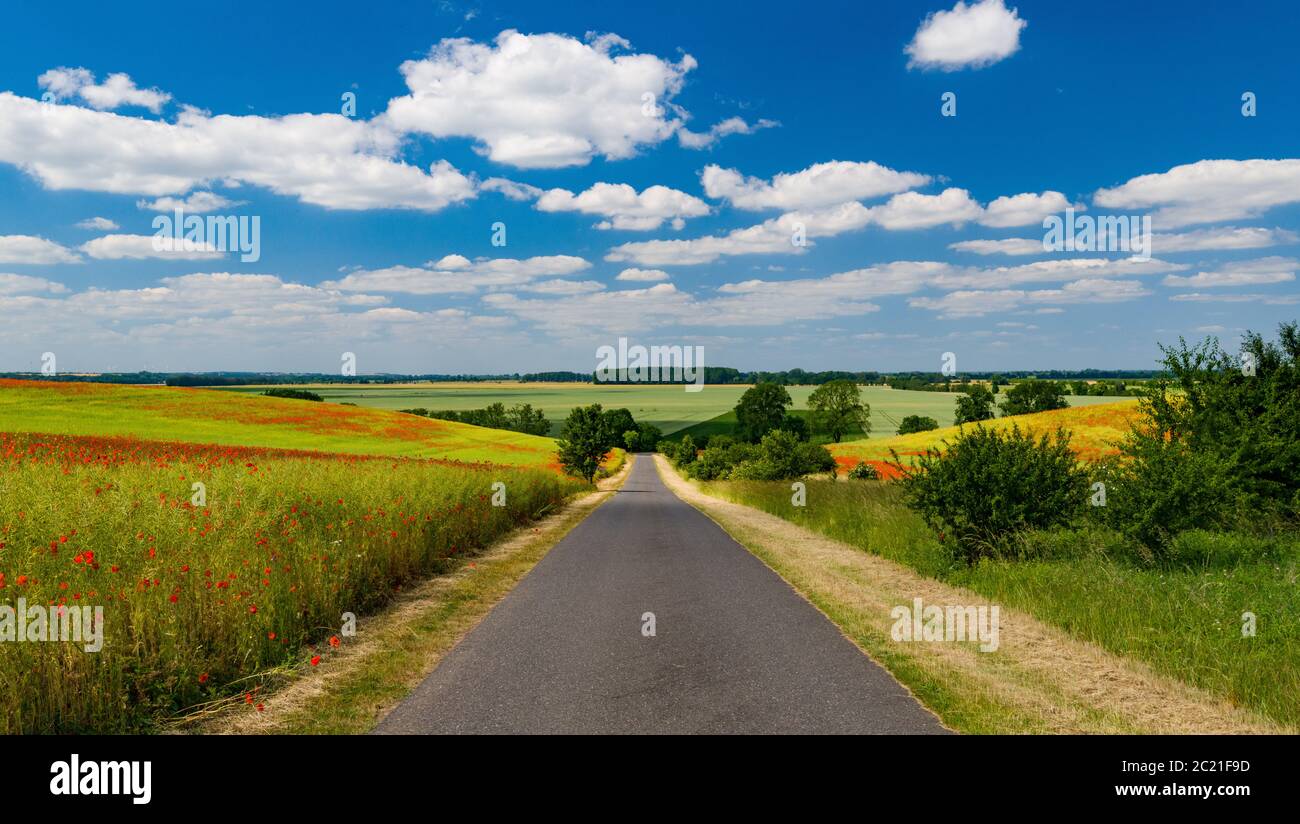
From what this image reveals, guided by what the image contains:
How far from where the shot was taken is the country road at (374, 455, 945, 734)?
5.61 meters

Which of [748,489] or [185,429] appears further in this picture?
[185,429]

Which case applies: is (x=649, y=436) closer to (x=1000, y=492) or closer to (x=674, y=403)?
(x=674, y=403)

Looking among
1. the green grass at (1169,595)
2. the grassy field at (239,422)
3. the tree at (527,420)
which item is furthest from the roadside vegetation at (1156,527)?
the tree at (527,420)

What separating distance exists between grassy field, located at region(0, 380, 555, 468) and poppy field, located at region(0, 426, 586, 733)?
36031 mm

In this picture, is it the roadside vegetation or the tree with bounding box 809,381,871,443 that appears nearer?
the roadside vegetation

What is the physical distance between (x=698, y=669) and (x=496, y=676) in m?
1.94

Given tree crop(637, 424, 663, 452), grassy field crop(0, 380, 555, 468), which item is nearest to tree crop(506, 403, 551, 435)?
tree crop(637, 424, 663, 452)

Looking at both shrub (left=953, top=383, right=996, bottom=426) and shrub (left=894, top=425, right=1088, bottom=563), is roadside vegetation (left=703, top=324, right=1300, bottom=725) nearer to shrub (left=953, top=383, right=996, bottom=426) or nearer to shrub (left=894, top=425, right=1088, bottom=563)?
shrub (left=894, top=425, right=1088, bottom=563)

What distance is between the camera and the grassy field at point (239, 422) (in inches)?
1880

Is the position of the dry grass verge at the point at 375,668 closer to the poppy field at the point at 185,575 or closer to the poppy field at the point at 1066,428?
the poppy field at the point at 185,575

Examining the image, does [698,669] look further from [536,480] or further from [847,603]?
[536,480]
